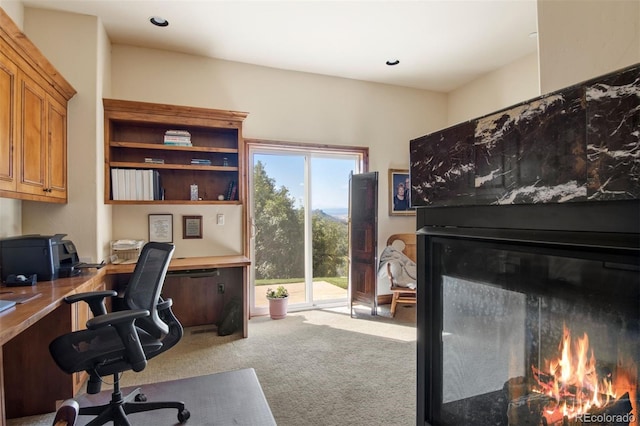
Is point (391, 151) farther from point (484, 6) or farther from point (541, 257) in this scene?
point (541, 257)

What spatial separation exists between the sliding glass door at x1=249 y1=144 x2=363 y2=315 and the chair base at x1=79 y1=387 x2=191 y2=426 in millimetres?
2061

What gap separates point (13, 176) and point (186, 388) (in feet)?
5.76

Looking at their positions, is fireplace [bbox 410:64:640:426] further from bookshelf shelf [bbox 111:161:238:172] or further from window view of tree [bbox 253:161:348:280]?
window view of tree [bbox 253:161:348:280]

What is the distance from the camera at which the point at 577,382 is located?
979mm

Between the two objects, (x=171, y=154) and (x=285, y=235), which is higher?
(x=171, y=154)

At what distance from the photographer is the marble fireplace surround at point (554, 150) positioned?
750 mm

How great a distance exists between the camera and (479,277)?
1224 millimetres

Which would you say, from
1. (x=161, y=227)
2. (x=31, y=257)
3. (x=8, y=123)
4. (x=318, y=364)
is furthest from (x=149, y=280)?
(x=161, y=227)

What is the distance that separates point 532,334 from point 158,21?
3594 mm

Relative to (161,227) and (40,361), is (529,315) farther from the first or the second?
(161,227)

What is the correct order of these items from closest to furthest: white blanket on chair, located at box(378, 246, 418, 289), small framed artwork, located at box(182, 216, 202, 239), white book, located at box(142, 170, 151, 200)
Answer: white book, located at box(142, 170, 151, 200)
small framed artwork, located at box(182, 216, 202, 239)
white blanket on chair, located at box(378, 246, 418, 289)

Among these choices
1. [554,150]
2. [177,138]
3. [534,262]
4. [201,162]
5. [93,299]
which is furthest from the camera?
[201,162]

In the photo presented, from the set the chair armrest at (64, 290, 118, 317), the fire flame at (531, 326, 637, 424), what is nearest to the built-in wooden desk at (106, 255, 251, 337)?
the chair armrest at (64, 290, 118, 317)

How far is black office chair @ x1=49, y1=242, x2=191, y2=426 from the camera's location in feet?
5.15
